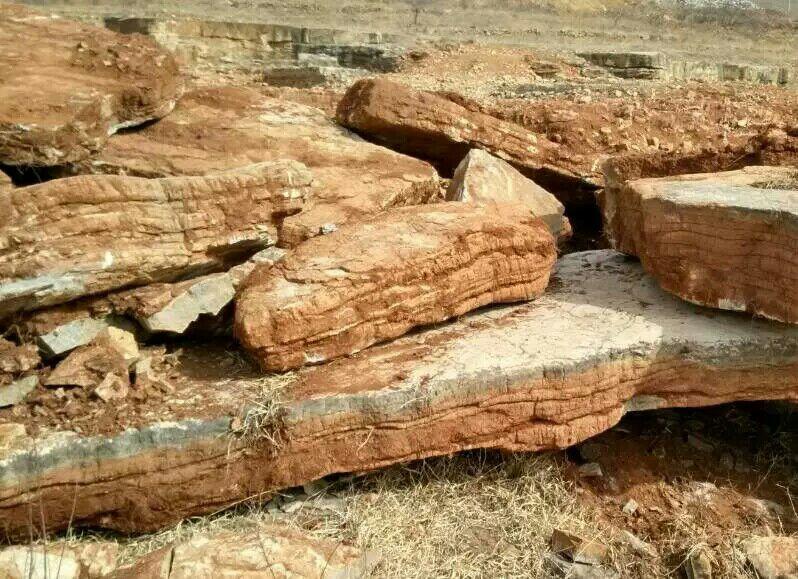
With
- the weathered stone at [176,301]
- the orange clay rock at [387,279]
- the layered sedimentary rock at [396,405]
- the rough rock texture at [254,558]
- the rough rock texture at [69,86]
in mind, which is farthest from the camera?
the rough rock texture at [69,86]

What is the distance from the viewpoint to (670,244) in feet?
11.4

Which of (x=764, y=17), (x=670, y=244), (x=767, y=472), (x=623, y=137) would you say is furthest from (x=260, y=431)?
(x=764, y=17)

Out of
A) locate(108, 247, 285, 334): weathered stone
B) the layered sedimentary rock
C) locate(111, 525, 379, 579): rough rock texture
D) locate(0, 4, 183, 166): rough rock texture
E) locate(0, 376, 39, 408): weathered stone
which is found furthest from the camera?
locate(0, 4, 183, 166): rough rock texture

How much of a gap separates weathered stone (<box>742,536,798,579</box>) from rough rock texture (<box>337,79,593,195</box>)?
2.81 metres

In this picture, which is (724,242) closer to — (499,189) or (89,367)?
(499,189)

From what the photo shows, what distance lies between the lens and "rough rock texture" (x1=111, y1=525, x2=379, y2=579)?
246 centimetres

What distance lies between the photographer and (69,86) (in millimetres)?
4207

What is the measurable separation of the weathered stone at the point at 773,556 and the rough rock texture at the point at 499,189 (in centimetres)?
196

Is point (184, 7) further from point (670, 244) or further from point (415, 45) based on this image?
point (670, 244)

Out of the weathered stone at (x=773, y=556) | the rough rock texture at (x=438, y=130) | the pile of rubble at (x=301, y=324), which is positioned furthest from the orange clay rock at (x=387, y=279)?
the weathered stone at (x=773, y=556)

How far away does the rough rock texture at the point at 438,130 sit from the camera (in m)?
4.89

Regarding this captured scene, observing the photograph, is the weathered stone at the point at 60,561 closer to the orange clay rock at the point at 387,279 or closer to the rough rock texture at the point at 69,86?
the orange clay rock at the point at 387,279

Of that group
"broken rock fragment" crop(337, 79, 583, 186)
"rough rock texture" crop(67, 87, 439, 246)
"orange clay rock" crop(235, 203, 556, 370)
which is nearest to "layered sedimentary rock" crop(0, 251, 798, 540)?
"orange clay rock" crop(235, 203, 556, 370)

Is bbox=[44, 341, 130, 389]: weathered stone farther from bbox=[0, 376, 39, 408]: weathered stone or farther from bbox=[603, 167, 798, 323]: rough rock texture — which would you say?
bbox=[603, 167, 798, 323]: rough rock texture
